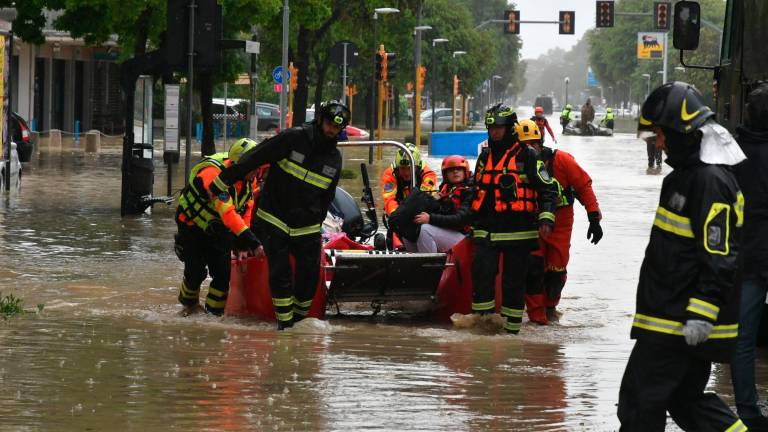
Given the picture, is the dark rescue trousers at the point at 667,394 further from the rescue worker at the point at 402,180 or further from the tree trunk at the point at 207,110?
the tree trunk at the point at 207,110

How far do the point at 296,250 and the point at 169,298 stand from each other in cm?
248

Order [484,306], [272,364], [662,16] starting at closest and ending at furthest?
[272,364], [484,306], [662,16]

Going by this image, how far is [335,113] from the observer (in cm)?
1039

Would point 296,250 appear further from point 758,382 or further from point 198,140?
point 198,140

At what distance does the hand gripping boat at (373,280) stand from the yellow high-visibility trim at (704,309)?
16.7 ft

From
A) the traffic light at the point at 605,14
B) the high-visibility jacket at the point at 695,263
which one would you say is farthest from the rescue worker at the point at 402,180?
the traffic light at the point at 605,14

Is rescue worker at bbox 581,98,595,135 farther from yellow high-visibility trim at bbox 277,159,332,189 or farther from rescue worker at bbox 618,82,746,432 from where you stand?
rescue worker at bbox 618,82,746,432

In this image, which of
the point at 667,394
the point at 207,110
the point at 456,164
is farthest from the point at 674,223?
the point at 207,110

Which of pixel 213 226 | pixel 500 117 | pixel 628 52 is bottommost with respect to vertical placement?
pixel 213 226

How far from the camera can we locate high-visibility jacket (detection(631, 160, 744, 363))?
5906 mm

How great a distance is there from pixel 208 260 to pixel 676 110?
18.8ft

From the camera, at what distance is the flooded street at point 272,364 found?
764 cm

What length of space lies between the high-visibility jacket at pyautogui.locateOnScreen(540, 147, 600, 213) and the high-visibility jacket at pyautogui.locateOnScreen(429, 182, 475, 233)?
0.61 metres

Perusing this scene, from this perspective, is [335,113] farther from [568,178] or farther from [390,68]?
[390,68]
